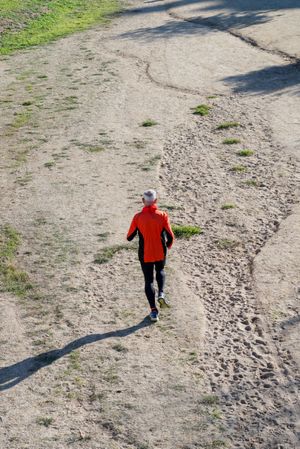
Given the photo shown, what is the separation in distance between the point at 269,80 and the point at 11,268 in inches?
479

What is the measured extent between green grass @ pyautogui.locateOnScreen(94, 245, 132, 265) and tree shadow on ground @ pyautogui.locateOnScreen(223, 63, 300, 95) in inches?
380

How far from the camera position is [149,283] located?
10.5m

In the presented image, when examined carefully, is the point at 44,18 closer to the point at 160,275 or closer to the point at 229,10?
the point at 229,10

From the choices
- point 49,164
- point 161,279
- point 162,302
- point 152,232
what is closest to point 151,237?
point 152,232

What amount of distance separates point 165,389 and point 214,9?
25146 mm

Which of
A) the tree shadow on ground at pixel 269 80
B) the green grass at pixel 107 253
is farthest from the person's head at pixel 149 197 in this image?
the tree shadow on ground at pixel 269 80

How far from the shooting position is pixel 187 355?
387 inches

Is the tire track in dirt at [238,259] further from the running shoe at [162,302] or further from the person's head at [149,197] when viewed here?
the person's head at [149,197]

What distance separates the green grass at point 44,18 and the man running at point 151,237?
18038 mm

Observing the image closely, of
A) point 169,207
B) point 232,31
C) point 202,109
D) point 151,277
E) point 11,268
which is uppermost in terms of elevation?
point 151,277

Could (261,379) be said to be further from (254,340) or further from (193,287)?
(193,287)

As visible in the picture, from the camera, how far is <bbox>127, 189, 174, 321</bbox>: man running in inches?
408

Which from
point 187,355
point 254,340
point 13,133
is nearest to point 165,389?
point 187,355

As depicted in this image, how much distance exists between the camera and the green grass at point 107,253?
40.4ft
